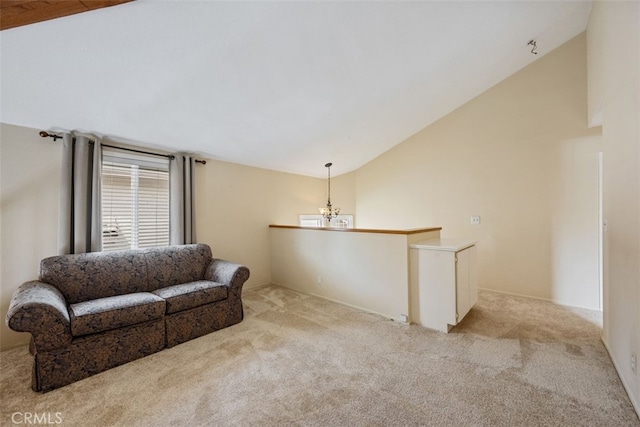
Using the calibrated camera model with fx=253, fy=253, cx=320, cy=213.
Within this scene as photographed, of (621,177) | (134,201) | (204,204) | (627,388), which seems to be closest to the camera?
(627,388)

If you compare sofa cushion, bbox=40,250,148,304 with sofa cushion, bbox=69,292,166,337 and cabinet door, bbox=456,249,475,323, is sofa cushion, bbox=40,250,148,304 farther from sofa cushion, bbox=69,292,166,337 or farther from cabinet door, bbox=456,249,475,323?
cabinet door, bbox=456,249,475,323

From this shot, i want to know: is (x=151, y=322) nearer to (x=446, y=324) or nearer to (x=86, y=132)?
(x=86, y=132)

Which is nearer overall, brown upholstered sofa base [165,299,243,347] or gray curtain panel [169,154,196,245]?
brown upholstered sofa base [165,299,243,347]

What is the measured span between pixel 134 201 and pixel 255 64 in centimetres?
232

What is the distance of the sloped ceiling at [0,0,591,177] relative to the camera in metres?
1.82

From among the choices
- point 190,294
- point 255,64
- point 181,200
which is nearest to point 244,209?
point 181,200

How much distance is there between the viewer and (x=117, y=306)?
2170 mm

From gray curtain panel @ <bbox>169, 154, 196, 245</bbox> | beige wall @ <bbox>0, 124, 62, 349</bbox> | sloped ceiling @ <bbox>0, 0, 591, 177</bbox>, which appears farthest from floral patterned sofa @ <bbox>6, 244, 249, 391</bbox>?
sloped ceiling @ <bbox>0, 0, 591, 177</bbox>

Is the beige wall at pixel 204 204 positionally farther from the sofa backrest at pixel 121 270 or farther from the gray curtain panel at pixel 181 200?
the sofa backrest at pixel 121 270

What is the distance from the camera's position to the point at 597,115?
283 cm

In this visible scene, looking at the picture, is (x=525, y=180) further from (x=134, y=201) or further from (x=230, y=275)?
(x=134, y=201)

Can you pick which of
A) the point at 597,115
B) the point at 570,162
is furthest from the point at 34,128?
the point at 570,162

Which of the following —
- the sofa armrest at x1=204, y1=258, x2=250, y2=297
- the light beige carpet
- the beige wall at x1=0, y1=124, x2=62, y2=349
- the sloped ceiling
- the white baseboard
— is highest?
the sloped ceiling

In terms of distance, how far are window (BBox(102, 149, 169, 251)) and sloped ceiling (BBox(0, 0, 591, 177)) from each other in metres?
0.35
